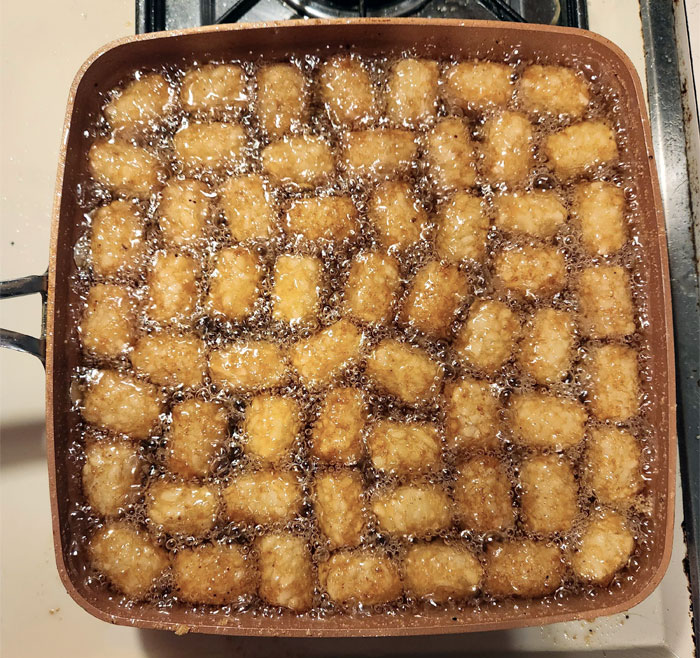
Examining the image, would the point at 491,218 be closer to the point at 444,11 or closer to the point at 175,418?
the point at 444,11

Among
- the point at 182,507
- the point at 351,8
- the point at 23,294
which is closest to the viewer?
the point at 23,294

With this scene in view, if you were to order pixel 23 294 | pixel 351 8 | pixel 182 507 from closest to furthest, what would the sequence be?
pixel 23 294 → pixel 182 507 → pixel 351 8

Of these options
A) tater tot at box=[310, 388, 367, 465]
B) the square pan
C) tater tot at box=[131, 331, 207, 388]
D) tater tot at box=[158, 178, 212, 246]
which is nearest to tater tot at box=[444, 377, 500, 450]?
tater tot at box=[310, 388, 367, 465]

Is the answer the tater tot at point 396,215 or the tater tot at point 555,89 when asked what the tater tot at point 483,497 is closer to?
the tater tot at point 396,215

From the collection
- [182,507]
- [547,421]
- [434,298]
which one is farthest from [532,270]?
[182,507]

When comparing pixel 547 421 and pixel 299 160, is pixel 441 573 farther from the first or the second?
pixel 299 160

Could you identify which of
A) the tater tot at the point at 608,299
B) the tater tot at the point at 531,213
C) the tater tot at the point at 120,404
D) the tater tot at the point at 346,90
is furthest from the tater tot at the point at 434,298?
the tater tot at the point at 120,404

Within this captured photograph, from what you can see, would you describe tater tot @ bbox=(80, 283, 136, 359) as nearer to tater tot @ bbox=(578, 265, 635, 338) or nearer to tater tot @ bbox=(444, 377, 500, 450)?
tater tot @ bbox=(444, 377, 500, 450)
